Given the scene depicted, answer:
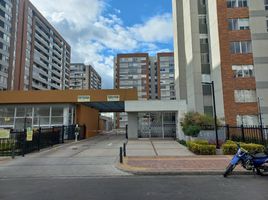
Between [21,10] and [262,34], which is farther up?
[21,10]

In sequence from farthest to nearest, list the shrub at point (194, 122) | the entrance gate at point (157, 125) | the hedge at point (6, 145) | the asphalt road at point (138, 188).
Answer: the entrance gate at point (157, 125), the shrub at point (194, 122), the hedge at point (6, 145), the asphalt road at point (138, 188)

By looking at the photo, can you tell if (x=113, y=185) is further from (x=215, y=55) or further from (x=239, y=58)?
(x=215, y=55)

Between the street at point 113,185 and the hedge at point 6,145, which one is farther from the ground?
the hedge at point 6,145

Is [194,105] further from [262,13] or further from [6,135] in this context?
[6,135]

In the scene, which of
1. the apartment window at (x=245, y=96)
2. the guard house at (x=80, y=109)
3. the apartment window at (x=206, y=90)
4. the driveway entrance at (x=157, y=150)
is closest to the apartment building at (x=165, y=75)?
the apartment window at (x=206, y=90)

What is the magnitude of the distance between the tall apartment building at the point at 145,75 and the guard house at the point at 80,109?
87604 millimetres

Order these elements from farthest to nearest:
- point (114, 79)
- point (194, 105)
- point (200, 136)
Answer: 1. point (114, 79)
2. point (194, 105)
3. point (200, 136)

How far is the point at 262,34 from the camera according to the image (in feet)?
99.0

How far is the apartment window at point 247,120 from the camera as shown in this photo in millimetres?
29234

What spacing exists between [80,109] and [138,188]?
2524 centimetres

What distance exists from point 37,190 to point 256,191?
21.4 feet

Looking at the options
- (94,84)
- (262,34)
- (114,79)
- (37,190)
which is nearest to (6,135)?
(37,190)

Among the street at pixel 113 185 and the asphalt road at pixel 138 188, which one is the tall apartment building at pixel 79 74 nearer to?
the street at pixel 113 185

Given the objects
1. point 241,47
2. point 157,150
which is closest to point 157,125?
point 157,150
